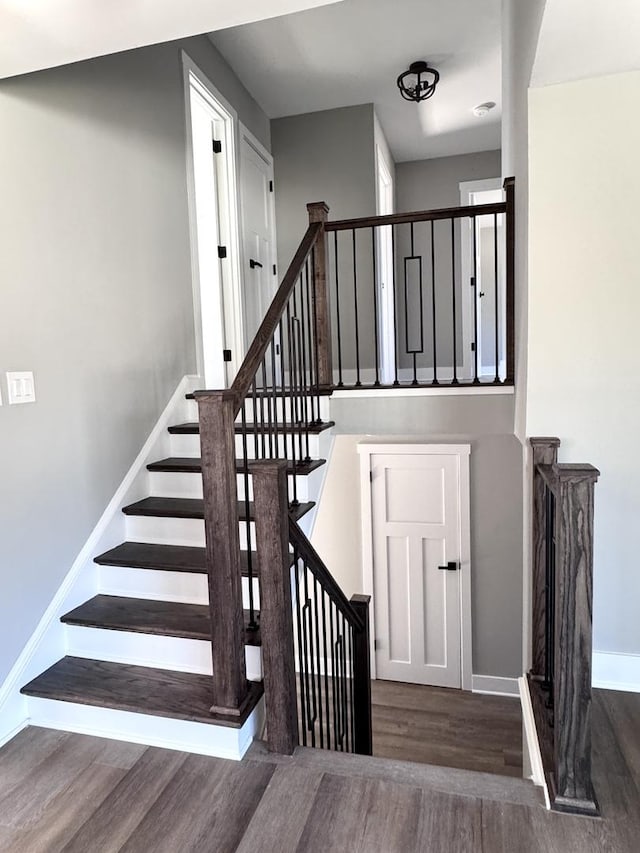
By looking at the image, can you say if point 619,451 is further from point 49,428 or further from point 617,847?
point 49,428

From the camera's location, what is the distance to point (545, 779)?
1.57 meters

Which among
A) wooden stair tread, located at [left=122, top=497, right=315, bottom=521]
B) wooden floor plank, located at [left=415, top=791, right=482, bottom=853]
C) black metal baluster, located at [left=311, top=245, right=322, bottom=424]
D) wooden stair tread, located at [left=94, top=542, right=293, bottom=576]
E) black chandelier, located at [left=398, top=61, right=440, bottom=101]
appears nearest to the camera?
wooden floor plank, located at [left=415, top=791, right=482, bottom=853]

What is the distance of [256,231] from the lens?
4.43 meters

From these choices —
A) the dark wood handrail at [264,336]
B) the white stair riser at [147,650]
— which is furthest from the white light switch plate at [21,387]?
the white stair riser at [147,650]

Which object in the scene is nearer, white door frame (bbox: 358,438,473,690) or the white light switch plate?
the white light switch plate

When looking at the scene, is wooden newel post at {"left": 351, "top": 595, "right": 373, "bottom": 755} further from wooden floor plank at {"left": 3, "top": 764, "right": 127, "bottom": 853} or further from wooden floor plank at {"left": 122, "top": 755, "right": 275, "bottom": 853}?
wooden floor plank at {"left": 3, "top": 764, "right": 127, "bottom": 853}

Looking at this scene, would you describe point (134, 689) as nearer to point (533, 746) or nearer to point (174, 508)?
point (174, 508)

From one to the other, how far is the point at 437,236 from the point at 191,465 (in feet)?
13.8

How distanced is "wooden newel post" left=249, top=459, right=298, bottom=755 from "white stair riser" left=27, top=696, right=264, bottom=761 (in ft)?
0.35

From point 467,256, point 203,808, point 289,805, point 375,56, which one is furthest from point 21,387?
point 467,256

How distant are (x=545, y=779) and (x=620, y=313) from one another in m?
1.63

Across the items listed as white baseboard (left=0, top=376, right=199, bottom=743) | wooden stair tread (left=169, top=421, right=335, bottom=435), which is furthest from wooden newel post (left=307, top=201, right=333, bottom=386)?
white baseboard (left=0, top=376, right=199, bottom=743)

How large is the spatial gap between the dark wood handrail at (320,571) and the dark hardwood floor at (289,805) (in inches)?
24.2

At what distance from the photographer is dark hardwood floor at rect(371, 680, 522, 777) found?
3520 mm
